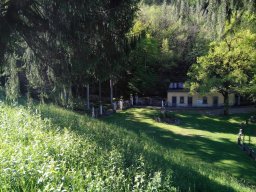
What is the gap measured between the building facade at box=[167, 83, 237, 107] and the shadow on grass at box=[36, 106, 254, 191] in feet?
28.2

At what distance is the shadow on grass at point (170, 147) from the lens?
906 centimetres

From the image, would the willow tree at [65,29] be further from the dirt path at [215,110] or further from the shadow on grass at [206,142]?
the dirt path at [215,110]

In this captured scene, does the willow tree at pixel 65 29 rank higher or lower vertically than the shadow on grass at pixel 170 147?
higher

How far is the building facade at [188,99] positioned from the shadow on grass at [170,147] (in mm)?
8590

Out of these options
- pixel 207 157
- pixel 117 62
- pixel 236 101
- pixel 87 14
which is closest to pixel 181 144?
pixel 207 157

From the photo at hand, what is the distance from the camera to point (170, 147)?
2153 cm

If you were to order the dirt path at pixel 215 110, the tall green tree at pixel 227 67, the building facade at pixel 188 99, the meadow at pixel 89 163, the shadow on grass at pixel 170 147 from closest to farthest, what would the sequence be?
the meadow at pixel 89 163
the shadow on grass at pixel 170 147
the tall green tree at pixel 227 67
the dirt path at pixel 215 110
the building facade at pixel 188 99

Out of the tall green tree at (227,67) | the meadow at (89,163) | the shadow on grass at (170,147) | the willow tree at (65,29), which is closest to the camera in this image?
the meadow at (89,163)

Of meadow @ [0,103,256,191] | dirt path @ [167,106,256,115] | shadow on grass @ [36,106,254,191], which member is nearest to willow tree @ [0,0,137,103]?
meadow @ [0,103,256,191]

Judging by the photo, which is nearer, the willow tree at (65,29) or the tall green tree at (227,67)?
the willow tree at (65,29)

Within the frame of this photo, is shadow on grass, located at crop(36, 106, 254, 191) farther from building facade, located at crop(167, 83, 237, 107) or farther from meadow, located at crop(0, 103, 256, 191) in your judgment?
building facade, located at crop(167, 83, 237, 107)

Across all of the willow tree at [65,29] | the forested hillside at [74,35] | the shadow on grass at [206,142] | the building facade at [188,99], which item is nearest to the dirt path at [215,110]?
the building facade at [188,99]

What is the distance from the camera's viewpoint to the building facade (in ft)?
143

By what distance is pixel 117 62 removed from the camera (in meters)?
13.8
